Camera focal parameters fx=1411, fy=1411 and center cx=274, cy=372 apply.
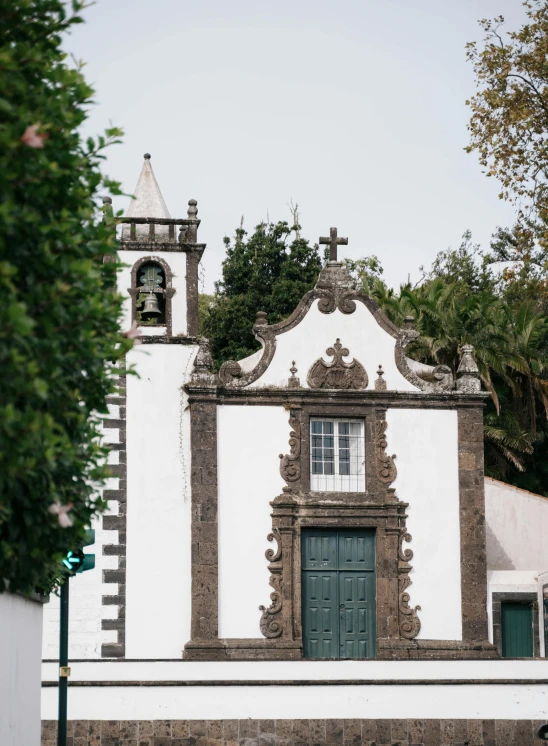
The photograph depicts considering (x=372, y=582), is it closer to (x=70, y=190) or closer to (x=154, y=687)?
(x=154, y=687)

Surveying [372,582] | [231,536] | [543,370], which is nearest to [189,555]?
[231,536]

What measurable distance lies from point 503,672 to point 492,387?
12.8m

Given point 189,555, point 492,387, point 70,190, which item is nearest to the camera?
point 70,190

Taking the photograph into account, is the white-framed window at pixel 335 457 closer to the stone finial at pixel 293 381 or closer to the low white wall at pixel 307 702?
the stone finial at pixel 293 381

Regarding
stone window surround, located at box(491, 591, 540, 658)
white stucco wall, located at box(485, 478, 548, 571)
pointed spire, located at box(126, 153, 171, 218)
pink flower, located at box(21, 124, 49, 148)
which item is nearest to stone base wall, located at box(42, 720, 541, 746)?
stone window surround, located at box(491, 591, 540, 658)

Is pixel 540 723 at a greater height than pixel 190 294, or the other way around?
pixel 190 294

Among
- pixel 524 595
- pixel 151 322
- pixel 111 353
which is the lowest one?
pixel 524 595

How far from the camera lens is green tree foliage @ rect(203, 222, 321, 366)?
4112cm

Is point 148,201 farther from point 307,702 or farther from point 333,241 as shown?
point 307,702

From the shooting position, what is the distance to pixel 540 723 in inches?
781

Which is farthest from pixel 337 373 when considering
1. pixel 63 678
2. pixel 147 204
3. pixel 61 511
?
pixel 61 511

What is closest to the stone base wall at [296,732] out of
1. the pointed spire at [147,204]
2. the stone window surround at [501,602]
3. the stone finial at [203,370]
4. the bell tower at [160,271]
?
the stone window surround at [501,602]

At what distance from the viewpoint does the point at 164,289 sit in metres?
24.0

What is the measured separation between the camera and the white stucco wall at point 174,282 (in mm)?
23720
